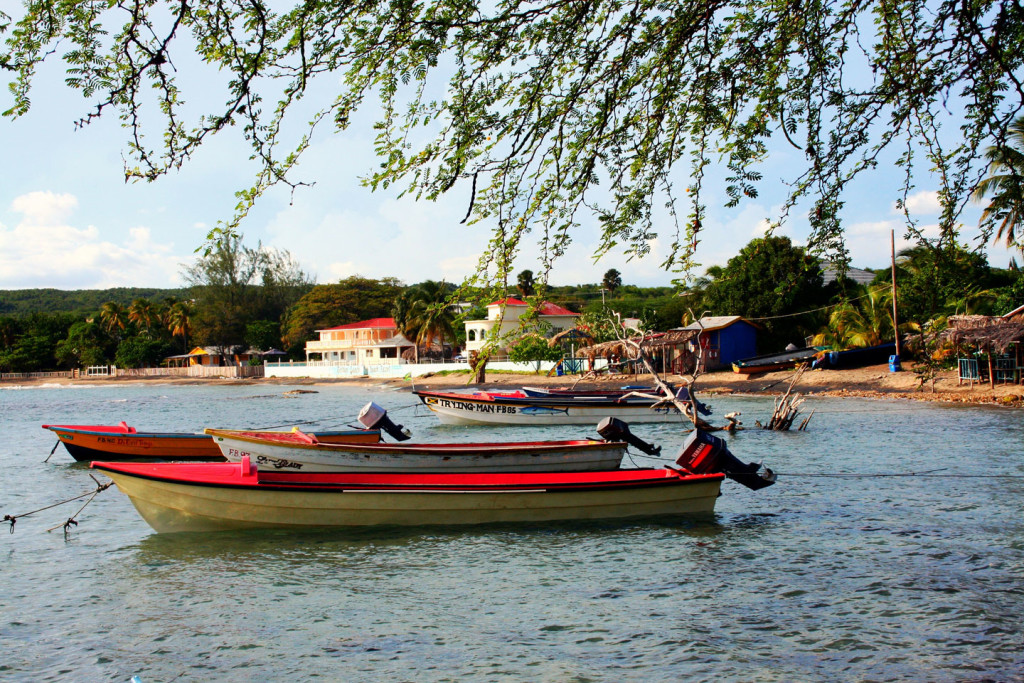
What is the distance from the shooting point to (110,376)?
257ft

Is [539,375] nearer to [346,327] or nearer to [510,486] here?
[346,327]

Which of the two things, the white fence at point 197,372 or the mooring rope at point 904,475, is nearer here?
the mooring rope at point 904,475

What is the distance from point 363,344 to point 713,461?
6167 centimetres

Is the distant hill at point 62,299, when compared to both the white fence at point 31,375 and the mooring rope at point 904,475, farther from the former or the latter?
the mooring rope at point 904,475

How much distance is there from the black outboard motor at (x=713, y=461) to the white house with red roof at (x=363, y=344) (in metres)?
54.5

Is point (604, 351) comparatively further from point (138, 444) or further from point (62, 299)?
point (62, 299)

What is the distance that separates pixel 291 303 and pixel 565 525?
88.3 m

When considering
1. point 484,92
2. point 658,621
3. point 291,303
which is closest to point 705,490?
point 658,621

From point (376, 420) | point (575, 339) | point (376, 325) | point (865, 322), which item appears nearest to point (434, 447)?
point (376, 420)

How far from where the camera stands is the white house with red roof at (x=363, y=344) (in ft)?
222

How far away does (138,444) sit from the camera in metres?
19.4

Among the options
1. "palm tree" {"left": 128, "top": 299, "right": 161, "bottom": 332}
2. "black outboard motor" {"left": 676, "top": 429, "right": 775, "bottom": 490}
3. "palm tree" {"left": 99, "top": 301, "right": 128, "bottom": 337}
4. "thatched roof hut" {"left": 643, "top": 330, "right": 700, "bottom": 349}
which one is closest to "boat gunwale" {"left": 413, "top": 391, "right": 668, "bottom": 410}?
"thatched roof hut" {"left": 643, "top": 330, "right": 700, "bottom": 349}

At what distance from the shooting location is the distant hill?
12142 centimetres

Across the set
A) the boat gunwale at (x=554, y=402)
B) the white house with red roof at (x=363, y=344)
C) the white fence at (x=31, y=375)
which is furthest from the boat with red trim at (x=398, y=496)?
the white fence at (x=31, y=375)
